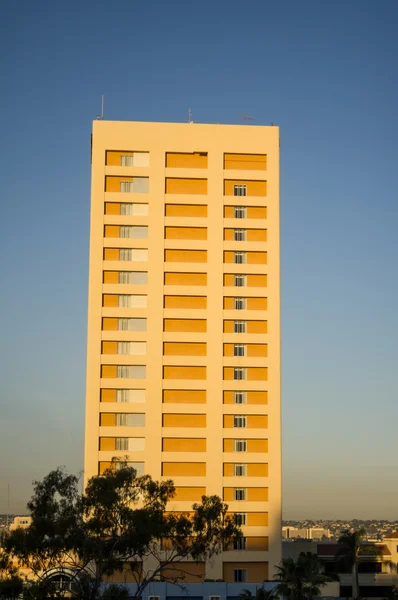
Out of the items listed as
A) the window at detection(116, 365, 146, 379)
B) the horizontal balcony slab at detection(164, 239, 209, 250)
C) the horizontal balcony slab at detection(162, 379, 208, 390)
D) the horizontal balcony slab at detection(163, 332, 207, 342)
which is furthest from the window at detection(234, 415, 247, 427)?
the horizontal balcony slab at detection(164, 239, 209, 250)

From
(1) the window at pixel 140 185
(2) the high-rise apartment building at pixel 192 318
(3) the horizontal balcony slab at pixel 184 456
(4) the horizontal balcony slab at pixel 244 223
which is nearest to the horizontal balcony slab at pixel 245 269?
(2) the high-rise apartment building at pixel 192 318

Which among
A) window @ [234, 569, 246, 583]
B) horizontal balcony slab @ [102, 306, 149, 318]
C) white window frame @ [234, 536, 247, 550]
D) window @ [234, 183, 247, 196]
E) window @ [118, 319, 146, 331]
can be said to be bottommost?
window @ [234, 569, 246, 583]

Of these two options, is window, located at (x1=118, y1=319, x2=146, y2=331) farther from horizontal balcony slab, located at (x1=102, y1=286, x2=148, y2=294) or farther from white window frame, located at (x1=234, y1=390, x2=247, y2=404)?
white window frame, located at (x1=234, y1=390, x2=247, y2=404)

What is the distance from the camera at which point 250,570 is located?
7838 cm

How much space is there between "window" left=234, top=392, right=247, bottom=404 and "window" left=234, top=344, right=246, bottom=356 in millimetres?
3626

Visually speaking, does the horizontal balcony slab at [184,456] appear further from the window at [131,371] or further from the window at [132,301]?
the window at [132,301]

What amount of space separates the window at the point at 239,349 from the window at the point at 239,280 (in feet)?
18.5

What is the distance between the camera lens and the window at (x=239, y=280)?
83938 mm

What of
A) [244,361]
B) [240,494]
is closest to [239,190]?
[244,361]

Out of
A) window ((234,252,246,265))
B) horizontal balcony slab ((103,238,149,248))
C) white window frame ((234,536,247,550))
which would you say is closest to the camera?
white window frame ((234,536,247,550))

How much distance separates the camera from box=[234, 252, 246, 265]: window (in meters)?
84.4

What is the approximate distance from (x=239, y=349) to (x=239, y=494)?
509 inches

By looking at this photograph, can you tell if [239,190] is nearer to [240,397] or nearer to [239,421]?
[240,397]

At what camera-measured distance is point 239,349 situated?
272ft
